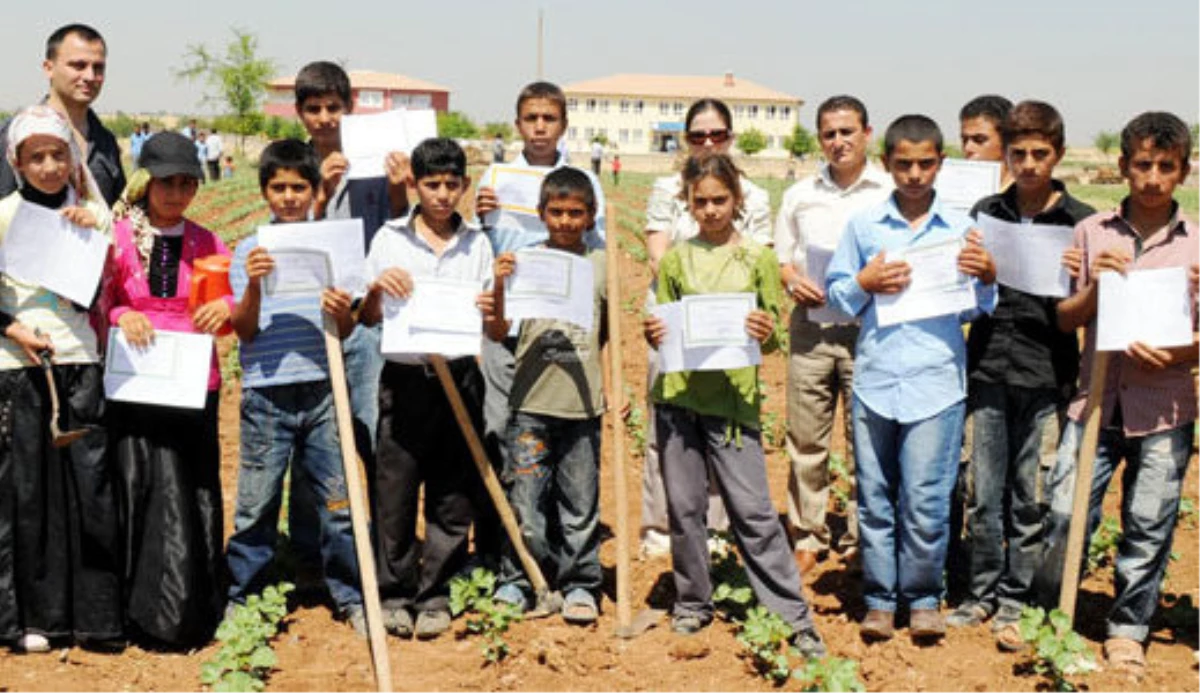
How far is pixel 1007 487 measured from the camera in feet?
14.6

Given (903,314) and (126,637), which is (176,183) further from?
(903,314)

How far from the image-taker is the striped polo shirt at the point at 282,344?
14.0 feet

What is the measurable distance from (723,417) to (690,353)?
31 cm

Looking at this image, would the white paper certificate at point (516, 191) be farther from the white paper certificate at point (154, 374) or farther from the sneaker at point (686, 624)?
the sneaker at point (686, 624)

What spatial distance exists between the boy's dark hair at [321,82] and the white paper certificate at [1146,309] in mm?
3075

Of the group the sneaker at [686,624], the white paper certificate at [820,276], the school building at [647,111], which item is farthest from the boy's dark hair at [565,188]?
the school building at [647,111]

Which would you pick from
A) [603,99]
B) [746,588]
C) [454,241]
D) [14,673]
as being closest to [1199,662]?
[746,588]

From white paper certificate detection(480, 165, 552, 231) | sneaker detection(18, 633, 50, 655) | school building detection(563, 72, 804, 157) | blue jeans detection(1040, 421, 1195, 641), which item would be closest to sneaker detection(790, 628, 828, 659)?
blue jeans detection(1040, 421, 1195, 641)

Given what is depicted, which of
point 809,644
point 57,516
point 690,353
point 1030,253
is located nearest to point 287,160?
point 57,516

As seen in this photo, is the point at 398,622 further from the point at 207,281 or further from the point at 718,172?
the point at 718,172

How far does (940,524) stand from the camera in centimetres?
420

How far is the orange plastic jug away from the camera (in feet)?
13.5

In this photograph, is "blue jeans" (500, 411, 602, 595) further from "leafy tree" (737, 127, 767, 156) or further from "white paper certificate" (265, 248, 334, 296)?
"leafy tree" (737, 127, 767, 156)

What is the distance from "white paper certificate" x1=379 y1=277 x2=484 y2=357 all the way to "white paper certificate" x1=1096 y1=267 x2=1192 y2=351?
7.26ft
